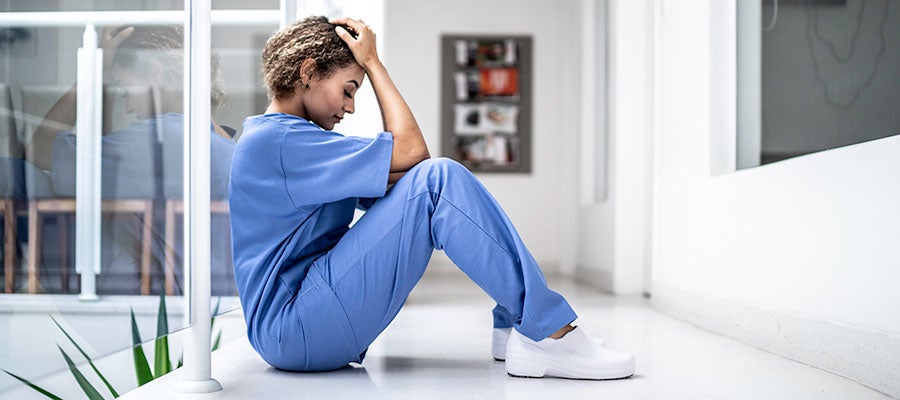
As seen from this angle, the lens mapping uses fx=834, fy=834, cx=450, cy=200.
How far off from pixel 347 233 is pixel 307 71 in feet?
1.10

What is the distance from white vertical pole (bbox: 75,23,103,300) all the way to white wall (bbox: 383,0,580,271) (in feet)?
15.4

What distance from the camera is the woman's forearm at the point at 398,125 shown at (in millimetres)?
1580

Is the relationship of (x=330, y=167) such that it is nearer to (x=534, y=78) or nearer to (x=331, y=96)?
(x=331, y=96)

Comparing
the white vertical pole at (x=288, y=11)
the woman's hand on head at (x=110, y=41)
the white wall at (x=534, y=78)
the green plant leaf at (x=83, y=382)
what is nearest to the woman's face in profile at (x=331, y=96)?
the woman's hand on head at (x=110, y=41)

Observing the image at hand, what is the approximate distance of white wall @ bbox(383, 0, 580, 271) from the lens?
603 cm

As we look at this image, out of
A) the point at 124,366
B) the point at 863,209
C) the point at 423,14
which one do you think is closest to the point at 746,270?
the point at 863,209

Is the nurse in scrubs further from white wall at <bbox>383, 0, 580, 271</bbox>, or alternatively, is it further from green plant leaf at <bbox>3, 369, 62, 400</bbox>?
white wall at <bbox>383, 0, 580, 271</bbox>

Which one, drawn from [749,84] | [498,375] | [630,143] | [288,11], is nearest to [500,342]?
[498,375]

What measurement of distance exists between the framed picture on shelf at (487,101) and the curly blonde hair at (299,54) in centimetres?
432

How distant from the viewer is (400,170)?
1590 millimetres

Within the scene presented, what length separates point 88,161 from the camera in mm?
1333

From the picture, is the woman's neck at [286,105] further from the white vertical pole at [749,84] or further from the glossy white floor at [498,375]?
the white vertical pole at [749,84]

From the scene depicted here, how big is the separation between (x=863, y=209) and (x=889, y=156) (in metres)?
0.15

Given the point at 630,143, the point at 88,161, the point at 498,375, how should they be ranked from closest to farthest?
the point at 88,161 → the point at 498,375 → the point at 630,143
